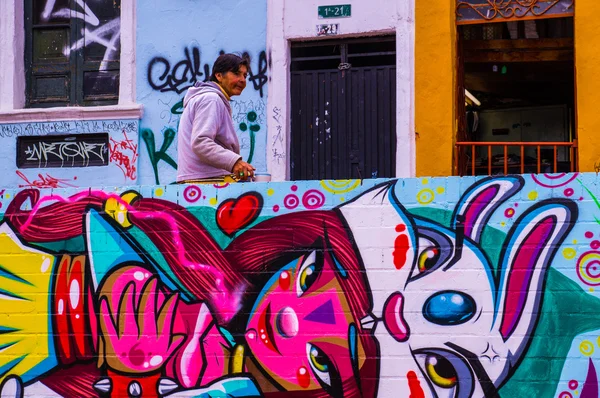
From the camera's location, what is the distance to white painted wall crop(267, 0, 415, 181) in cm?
1166

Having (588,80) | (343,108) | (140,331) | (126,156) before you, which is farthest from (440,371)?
(126,156)

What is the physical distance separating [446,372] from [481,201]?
1.08 meters

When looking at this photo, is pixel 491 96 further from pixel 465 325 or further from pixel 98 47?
pixel 465 325

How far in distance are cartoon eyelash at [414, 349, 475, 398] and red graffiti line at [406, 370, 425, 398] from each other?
0.07 m

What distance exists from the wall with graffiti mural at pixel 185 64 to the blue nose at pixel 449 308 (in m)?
5.76

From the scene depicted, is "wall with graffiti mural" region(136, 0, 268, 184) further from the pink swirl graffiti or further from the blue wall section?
the pink swirl graffiti

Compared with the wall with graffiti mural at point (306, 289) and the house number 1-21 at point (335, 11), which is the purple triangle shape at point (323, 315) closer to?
the wall with graffiti mural at point (306, 289)

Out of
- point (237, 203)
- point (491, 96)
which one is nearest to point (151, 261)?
point (237, 203)

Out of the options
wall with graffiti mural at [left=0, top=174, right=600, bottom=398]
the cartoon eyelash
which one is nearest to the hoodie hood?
→ wall with graffiti mural at [left=0, top=174, right=600, bottom=398]

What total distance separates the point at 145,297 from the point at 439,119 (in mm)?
5502

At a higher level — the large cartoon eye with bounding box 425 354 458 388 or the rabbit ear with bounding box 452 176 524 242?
the rabbit ear with bounding box 452 176 524 242

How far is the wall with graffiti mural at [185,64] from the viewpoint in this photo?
1206 cm

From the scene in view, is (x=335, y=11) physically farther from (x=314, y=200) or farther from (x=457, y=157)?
(x=314, y=200)

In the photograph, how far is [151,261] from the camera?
6953 millimetres
